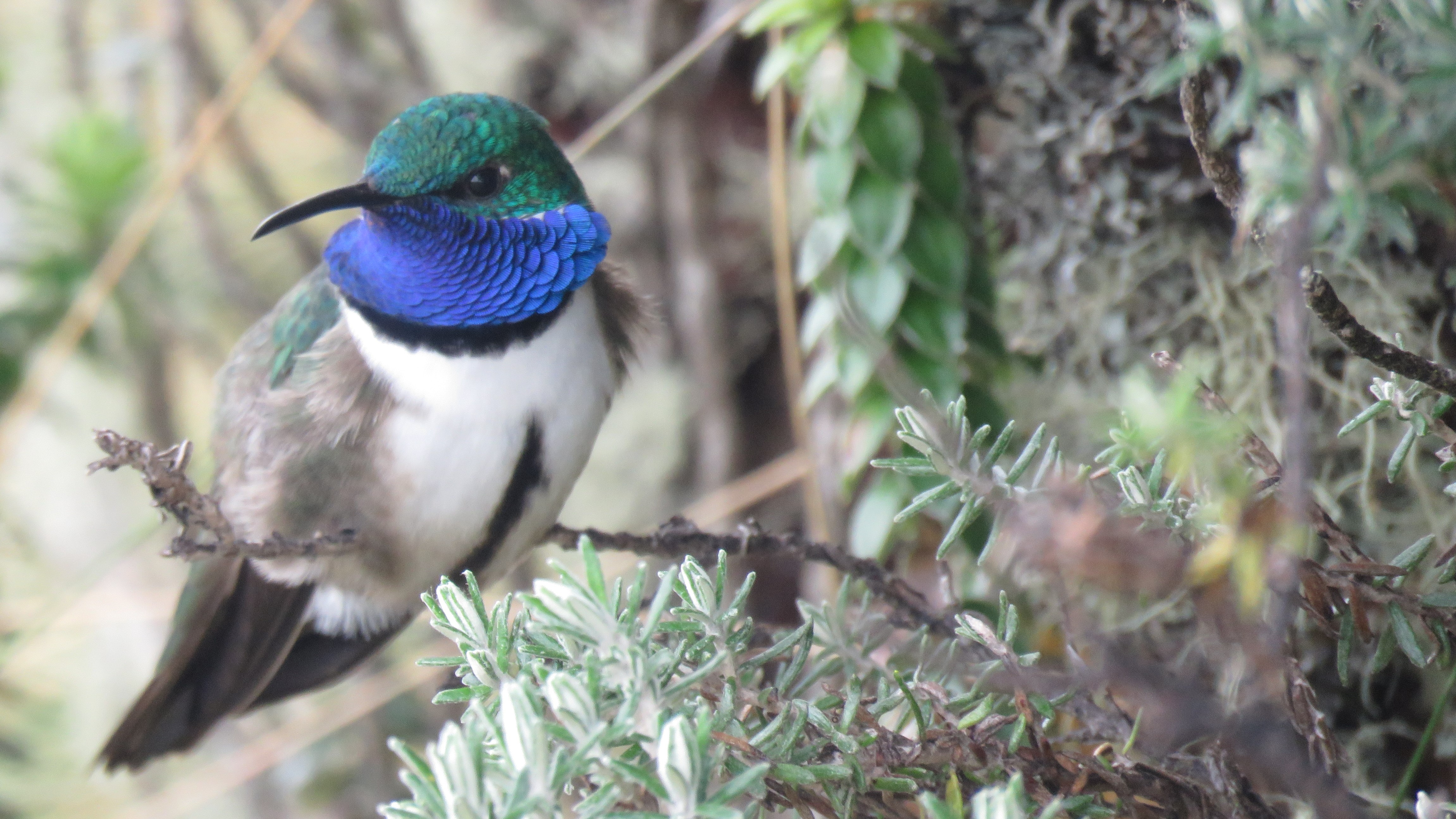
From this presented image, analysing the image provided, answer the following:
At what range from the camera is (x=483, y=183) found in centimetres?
112

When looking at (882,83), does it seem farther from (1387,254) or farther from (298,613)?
(298,613)

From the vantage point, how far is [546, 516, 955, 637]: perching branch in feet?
2.96

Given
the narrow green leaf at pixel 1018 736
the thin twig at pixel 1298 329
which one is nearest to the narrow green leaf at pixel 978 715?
the narrow green leaf at pixel 1018 736

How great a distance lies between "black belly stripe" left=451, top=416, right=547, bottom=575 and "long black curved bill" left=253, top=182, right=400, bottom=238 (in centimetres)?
25

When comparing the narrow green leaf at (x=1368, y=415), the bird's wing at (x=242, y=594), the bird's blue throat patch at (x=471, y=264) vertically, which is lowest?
the bird's wing at (x=242, y=594)

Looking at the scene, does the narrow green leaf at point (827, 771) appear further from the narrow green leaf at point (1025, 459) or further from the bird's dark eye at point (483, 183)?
the bird's dark eye at point (483, 183)

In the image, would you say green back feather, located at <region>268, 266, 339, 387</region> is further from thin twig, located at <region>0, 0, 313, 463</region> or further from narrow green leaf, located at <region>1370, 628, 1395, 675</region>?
narrow green leaf, located at <region>1370, 628, 1395, 675</region>

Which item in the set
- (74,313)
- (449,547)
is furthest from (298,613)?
(74,313)

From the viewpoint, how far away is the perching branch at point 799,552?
90 cm

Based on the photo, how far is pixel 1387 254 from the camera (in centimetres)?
99

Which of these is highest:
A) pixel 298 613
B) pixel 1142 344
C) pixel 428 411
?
pixel 428 411

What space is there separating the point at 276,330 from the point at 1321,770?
3.55 feet

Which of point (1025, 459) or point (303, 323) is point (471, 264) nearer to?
point (303, 323)

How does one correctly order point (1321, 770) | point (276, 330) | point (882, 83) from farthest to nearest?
point (276, 330) → point (882, 83) → point (1321, 770)
